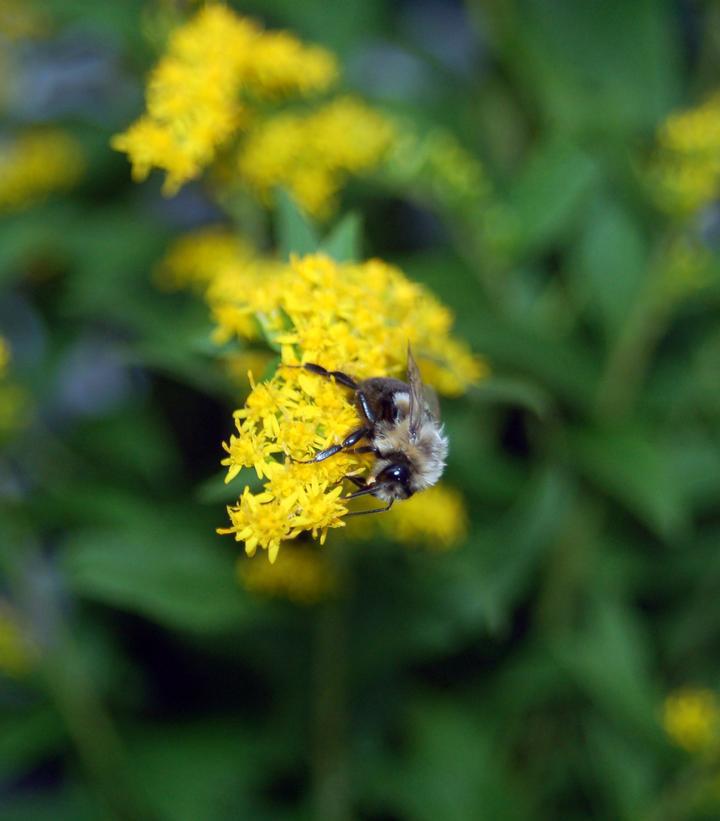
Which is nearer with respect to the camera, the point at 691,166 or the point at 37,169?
the point at 691,166

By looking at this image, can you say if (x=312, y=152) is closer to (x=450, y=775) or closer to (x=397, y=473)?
(x=397, y=473)

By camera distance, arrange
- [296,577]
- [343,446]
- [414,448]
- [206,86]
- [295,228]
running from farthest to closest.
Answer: [296,577]
[206,86]
[295,228]
[414,448]
[343,446]

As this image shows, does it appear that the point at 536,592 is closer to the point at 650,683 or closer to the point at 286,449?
the point at 650,683

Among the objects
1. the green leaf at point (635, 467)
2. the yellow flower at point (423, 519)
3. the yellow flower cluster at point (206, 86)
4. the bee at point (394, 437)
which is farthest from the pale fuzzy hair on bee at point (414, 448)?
the green leaf at point (635, 467)

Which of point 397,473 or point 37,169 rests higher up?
point 37,169

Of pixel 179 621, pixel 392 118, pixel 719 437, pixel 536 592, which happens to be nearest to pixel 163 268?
pixel 392 118

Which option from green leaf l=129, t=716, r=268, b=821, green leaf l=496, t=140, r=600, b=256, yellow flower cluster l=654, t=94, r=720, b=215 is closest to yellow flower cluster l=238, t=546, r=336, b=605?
green leaf l=129, t=716, r=268, b=821

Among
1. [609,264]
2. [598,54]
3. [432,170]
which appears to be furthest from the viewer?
[598,54]

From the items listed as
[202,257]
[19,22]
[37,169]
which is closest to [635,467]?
[202,257]
